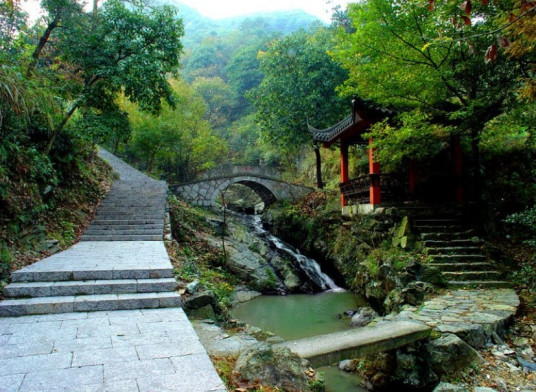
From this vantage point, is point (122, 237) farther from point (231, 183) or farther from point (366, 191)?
point (231, 183)

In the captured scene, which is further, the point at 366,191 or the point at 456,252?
the point at 366,191

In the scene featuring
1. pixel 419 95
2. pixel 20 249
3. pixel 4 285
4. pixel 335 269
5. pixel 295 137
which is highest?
pixel 295 137

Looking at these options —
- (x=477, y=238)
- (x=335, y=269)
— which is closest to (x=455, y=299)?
(x=477, y=238)

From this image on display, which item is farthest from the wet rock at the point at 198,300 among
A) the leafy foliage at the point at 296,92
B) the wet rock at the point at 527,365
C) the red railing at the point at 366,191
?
the leafy foliage at the point at 296,92

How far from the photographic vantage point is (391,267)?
7.01 metres

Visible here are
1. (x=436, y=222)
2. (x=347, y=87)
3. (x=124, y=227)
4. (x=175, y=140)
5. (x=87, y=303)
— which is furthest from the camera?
(x=175, y=140)

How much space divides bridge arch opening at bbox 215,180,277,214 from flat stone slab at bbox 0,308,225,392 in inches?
536

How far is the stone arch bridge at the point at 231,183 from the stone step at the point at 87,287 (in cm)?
1229

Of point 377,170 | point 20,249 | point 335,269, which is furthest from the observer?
point 335,269

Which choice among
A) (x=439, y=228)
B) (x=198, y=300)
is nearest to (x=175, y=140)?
(x=439, y=228)

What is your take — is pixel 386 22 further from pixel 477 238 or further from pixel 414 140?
pixel 477 238

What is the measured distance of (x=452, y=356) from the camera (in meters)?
3.98

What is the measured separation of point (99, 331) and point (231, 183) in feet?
45.8

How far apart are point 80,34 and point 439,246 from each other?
30.4 feet
